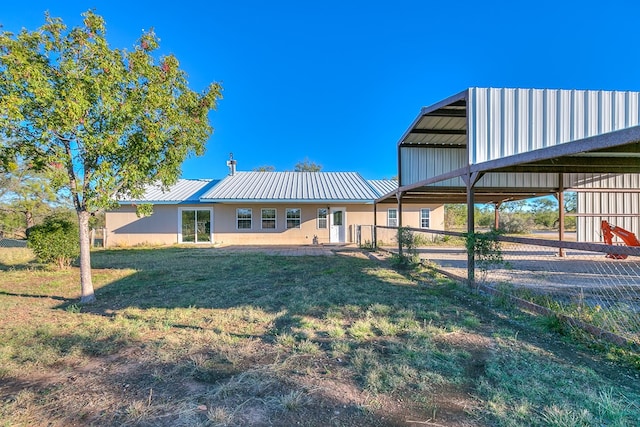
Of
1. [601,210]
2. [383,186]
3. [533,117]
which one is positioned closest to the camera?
[533,117]

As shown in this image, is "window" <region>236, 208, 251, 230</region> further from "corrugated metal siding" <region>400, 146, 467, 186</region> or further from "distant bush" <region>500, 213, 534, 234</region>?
"distant bush" <region>500, 213, 534, 234</region>

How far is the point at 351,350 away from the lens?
3.38 metres

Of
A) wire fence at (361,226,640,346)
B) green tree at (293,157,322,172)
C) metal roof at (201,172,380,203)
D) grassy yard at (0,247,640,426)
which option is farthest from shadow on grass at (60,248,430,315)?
green tree at (293,157,322,172)

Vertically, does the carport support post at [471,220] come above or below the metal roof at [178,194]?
below

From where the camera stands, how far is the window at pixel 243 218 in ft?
55.8

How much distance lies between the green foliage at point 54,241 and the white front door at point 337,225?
1131cm

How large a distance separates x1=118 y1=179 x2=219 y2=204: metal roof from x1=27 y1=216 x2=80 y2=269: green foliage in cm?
611

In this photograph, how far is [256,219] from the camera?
17047mm

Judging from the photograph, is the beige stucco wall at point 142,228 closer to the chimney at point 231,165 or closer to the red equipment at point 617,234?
the chimney at point 231,165

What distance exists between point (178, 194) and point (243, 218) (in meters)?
4.13

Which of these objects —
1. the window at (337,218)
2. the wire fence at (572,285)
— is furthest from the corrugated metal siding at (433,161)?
the window at (337,218)

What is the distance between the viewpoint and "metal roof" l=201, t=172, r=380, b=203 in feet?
52.0

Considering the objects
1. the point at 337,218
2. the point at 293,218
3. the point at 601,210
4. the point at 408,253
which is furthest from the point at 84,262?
the point at 601,210

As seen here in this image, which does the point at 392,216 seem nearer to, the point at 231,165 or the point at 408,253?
the point at 408,253
